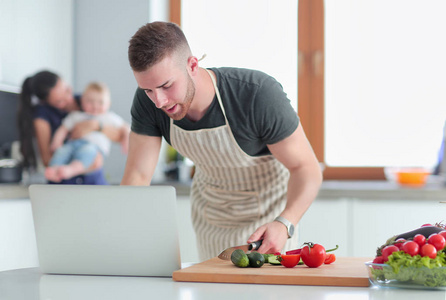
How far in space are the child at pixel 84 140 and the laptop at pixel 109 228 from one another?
5.36 feet

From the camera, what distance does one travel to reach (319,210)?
8.93 ft

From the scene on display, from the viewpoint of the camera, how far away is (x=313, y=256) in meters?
1.23

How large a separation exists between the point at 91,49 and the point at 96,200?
2.49 meters

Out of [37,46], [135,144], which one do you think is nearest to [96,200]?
[135,144]

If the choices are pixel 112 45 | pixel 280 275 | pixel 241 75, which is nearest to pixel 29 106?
pixel 112 45

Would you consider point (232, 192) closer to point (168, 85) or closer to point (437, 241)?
point (168, 85)

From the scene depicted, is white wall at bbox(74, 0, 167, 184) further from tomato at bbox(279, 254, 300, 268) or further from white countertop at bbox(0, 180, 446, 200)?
tomato at bbox(279, 254, 300, 268)

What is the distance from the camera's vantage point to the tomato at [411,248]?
999 millimetres

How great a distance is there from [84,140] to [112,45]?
2.60 ft

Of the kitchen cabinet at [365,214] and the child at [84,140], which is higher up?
the child at [84,140]

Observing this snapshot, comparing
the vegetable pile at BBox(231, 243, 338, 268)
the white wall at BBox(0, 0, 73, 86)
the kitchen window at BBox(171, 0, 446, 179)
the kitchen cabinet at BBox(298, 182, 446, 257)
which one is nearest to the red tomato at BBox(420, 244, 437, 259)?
the vegetable pile at BBox(231, 243, 338, 268)

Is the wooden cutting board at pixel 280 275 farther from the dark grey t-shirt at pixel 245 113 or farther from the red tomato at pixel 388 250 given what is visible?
the dark grey t-shirt at pixel 245 113

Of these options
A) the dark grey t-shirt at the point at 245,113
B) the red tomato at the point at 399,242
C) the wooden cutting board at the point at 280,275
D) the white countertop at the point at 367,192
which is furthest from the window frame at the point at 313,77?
the red tomato at the point at 399,242

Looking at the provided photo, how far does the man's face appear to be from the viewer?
146cm
